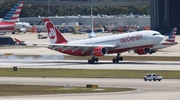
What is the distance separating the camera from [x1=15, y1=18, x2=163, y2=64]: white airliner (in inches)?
3612

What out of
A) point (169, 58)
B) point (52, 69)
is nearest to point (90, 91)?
point (52, 69)

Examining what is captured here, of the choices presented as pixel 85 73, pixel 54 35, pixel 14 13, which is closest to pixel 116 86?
pixel 85 73

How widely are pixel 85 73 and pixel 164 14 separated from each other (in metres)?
110

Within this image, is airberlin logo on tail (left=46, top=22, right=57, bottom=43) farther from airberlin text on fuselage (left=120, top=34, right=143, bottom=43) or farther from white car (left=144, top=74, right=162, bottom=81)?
white car (left=144, top=74, right=162, bottom=81)

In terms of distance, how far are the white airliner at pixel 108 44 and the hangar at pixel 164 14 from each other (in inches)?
3379

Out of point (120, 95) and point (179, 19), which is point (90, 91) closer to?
point (120, 95)

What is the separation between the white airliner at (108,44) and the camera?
91.8m

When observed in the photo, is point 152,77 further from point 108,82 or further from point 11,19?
point 11,19

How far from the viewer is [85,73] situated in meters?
77.7

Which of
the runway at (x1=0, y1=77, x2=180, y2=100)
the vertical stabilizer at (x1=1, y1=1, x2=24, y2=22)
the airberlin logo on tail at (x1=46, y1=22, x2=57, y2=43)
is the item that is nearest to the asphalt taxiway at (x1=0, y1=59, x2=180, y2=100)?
the runway at (x1=0, y1=77, x2=180, y2=100)

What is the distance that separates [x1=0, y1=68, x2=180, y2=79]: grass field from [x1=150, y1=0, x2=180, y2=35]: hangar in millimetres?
101201

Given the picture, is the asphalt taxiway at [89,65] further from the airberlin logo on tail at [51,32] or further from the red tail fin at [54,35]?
the airberlin logo on tail at [51,32]

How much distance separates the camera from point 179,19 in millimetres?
187625

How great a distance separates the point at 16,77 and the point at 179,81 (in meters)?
18.2
